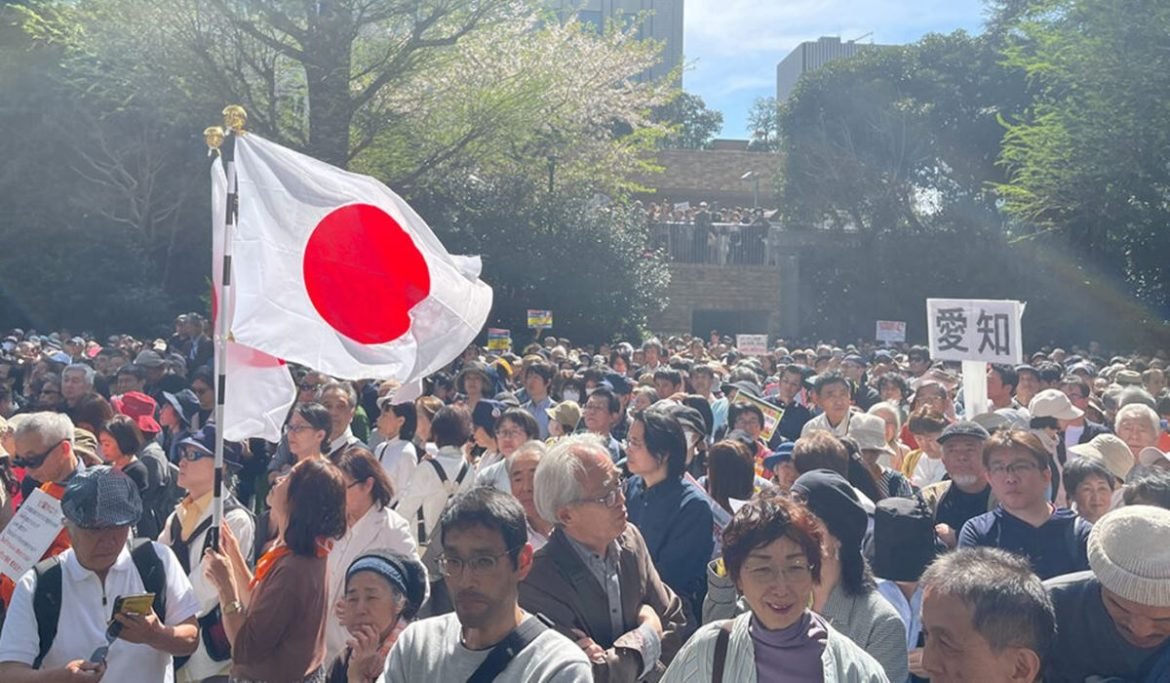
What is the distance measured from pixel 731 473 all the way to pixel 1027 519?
1333 mm

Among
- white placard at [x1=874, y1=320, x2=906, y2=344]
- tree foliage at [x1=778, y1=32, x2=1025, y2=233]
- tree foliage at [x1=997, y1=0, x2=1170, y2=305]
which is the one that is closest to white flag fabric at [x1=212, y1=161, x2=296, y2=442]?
white placard at [x1=874, y1=320, x2=906, y2=344]

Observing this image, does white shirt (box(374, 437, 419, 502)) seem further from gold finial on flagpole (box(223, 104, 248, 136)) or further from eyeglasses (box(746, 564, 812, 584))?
eyeglasses (box(746, 564, 812, 584))

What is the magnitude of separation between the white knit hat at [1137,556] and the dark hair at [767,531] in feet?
2.84

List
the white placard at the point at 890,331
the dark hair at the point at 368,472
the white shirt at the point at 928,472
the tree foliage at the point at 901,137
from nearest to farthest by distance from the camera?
the dark hair at the point at 368,472 → the white shirt at the point at 928,472 → the white placard at the point at 890,331 → the tree foliage at the point at 901,137

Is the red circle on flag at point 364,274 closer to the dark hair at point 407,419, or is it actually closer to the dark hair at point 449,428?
the dark hair at point 449,428

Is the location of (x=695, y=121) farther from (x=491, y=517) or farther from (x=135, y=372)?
(x=491, y=517)

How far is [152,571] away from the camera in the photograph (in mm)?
4184

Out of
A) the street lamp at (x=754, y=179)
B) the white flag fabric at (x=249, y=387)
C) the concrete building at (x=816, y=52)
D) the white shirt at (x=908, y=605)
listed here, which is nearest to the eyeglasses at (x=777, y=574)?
the white shirt at (x=908, y=605)

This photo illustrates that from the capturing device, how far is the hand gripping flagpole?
4.36m

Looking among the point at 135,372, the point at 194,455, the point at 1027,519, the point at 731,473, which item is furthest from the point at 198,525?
the point at 135,372

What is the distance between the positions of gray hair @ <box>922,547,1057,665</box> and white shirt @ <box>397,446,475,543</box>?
3974mm

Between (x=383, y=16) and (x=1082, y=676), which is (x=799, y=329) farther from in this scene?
(x=1082, y=676)

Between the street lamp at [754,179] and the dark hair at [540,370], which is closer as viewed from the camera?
the dark hair at [540,370]

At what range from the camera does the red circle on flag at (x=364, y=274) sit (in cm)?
529
